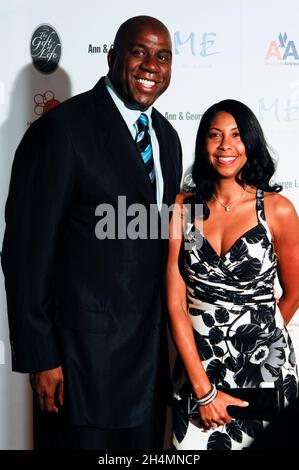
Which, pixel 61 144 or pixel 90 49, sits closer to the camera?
pixel 61 144

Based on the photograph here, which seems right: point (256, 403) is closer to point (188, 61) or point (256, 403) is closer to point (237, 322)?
point (237, 322)

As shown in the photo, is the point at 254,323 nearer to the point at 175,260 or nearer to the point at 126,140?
the point at 175,260

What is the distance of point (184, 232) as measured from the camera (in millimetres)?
1982

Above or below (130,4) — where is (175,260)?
below

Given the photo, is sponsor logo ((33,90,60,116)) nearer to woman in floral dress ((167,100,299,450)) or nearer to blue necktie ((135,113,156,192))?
blue necktie ((135,113,156,192))

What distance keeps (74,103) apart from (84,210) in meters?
0.32

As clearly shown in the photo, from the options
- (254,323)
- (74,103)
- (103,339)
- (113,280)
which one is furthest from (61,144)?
(254,323)

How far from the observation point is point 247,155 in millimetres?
1948

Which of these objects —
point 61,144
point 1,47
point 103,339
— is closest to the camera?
point 61,144

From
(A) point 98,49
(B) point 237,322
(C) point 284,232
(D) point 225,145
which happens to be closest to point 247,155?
(D) point 225,145

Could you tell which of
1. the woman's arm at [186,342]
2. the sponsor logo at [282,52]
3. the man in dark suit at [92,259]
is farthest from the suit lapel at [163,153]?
the sponsor logo at [282,52]

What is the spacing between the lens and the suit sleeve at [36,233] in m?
1.79

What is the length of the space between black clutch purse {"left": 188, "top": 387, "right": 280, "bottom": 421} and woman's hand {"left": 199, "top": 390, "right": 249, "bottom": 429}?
0.04ft

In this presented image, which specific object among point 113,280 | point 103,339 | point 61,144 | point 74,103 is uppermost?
point 74,103
